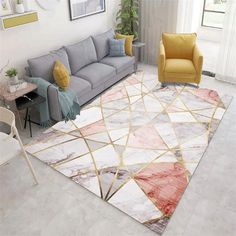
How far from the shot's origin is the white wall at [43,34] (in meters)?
3.87

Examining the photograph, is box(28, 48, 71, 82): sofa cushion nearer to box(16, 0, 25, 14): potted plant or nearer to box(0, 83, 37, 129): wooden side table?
box(0, 83, 37, 129): wooden side table

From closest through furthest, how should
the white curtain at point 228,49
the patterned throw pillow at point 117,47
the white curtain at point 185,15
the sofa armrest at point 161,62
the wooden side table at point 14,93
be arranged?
the wooden side table at point 14,93, the sofa armrest at point 161,62, the white curtain at point 228,49, the patterned throw pillow at point 117,47, the white curtain at point 185,15

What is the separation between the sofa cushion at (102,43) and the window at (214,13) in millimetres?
3231

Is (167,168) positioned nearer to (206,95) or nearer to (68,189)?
(68,189)

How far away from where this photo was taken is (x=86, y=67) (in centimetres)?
473

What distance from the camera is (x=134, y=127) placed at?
12.8ft

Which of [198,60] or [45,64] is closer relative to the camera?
[45,64]

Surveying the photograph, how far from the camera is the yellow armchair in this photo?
4625 mm

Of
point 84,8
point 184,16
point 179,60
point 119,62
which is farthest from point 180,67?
point 84,8

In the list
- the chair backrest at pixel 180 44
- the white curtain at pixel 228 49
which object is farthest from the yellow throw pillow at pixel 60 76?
the white curtain at pixel 228 49

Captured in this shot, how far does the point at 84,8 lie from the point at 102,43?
663mm

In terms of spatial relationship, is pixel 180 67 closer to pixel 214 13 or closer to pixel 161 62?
pixel 161 62

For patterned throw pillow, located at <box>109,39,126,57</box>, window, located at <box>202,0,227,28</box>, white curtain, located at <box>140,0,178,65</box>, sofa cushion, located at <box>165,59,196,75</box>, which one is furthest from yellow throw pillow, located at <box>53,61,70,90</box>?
window, located at <box>202,0,227,28</box>

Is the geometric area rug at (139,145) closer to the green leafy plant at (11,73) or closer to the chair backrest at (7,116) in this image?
the chair backrest at (7,116)
